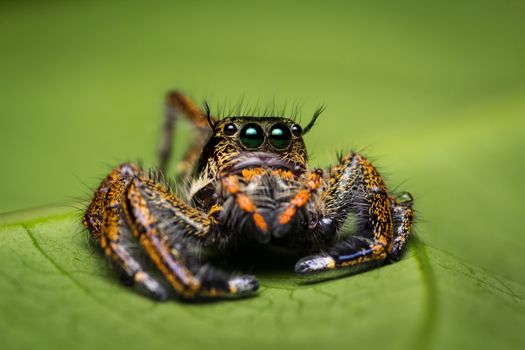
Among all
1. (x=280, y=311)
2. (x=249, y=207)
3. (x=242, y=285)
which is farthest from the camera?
(x=249, y=207)

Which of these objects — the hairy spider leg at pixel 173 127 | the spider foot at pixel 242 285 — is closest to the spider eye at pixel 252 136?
the spider foot at pixel 242 285

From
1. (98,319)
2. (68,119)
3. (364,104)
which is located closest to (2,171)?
(68,119)

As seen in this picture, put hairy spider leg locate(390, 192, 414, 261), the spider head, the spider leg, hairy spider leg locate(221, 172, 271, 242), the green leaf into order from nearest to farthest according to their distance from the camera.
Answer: the green leaf < the spider leg < hairy spider leg locate(221, 172, 271, 242) < hairy spider leg locate(390, 192, 414, 261) < the spider head

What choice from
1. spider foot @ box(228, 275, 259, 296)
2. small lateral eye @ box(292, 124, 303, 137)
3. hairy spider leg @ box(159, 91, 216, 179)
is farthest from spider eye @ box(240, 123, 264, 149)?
hairy spider leg @ box(159, 91, 216, 179)

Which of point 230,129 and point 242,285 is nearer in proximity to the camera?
point 242,285

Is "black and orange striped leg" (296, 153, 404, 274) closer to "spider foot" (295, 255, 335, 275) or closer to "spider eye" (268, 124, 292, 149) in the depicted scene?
"spider foot" (295, 255, 335, 275)

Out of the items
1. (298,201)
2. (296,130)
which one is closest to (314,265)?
(298,201)

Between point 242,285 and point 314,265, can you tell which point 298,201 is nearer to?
point 314,265
